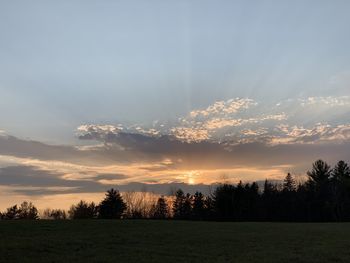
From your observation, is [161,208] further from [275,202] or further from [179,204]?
[275,202]

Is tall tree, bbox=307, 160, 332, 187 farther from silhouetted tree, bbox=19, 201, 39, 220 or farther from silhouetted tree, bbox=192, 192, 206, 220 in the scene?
silhouetted tree, bbox=19, 201, 39, 220

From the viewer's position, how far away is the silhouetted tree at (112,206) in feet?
380

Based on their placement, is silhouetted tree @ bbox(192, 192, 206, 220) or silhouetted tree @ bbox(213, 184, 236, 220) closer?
silhouetted tree @ bbox(213, 184, 236, 220)

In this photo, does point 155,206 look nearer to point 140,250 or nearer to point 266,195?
A: point 266,195

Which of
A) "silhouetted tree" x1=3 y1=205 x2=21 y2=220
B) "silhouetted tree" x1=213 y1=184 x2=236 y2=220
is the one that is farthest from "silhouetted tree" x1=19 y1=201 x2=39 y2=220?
"silhouetted tree" x1=213 y1=184 x2=236 y2=220

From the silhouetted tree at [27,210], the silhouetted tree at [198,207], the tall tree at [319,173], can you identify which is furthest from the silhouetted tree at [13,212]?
the tall tree at [319,173]

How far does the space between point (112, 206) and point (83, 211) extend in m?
34.2

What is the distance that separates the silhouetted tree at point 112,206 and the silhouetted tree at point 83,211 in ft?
58.2

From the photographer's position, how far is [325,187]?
116m

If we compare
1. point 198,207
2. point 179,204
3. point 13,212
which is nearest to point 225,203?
point 198,207

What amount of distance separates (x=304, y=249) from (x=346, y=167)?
115 meters

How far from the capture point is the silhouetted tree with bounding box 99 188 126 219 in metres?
116

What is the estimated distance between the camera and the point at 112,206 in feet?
387

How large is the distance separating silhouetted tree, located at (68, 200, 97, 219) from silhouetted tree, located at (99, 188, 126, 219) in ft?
58.2
